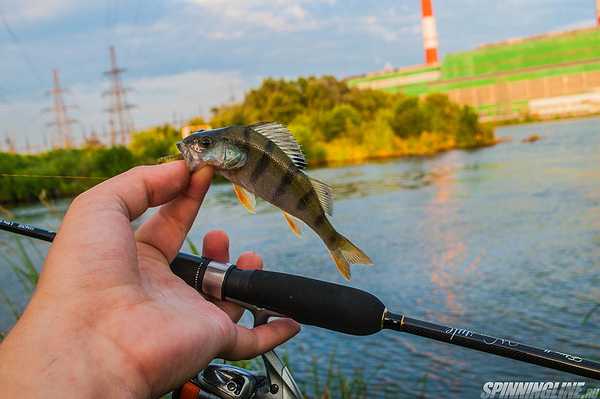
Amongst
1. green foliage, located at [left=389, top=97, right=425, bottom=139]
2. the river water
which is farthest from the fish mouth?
green foliage, located at [left=389, top=97, right=425, bottom=139]

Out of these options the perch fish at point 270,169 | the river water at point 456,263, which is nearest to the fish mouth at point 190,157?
the perch fish at point 270,169

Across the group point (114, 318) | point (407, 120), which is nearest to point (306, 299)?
point (114, 318)

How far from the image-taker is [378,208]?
12.1 metres

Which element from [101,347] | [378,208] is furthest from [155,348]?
[378,208]

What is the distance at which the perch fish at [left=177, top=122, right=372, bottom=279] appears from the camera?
1.30 metres

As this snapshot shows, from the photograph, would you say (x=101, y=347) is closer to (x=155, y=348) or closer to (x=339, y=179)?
(x=155, y=348)

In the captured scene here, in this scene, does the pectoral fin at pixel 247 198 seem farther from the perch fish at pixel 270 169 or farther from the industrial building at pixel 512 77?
the industrial building at pixel 512 77

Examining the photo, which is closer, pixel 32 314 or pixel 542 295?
pixel 32 314

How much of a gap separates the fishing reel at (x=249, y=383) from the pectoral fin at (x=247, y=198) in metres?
0.27

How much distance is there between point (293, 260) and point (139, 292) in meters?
7.35

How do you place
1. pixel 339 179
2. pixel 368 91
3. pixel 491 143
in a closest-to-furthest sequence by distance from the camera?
pixel 339 179 → pixel 491 143 → pixel 368 91

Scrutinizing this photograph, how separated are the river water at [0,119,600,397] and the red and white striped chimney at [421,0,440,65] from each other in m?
49.1

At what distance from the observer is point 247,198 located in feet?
4.51

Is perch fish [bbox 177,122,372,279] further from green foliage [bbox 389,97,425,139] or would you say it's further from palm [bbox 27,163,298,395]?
green foliage [bbox 389,97,425,139]
